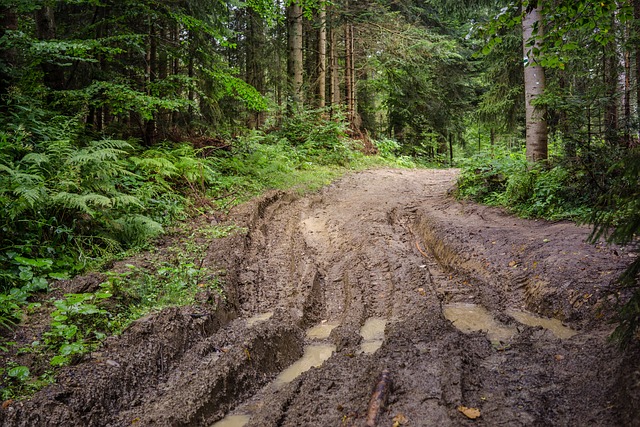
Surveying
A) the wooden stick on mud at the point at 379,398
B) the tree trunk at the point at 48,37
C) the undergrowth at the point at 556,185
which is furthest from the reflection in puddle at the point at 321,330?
the tree trunk at the point at 48,37

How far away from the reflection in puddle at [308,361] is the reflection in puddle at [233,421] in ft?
1.69

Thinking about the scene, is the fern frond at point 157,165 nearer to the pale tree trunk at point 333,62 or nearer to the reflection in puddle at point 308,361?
the reflection in puddle at point 308,361

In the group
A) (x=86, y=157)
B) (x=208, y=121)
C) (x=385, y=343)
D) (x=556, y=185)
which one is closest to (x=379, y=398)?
(x=385, y=343)

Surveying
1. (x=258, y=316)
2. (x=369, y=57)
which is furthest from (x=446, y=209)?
(x=369, y=57)

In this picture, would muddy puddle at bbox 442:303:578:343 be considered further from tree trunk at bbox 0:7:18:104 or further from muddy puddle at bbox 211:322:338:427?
tree trunk at bbox 0:7:18:104

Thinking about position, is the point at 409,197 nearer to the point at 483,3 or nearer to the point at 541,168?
the point at 541,168

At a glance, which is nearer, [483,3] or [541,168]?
[541,168]

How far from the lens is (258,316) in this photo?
462 centimetres

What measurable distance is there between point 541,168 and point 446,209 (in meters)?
1.92

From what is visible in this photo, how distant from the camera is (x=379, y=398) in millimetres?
2439

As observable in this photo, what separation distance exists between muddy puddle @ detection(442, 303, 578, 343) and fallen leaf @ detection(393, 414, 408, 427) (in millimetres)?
1713

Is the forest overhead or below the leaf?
overhead

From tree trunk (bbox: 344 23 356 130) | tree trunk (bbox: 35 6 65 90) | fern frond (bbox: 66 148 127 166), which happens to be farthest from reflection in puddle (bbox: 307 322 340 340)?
tree trunk (bbox: 344 23 356 130)

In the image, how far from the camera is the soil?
2.44 metres
